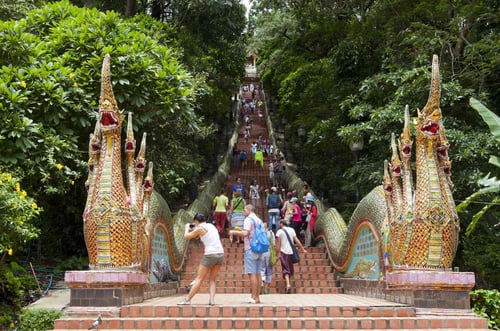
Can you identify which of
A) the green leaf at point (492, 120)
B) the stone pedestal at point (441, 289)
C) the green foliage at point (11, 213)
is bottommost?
the stone pedestal at point (441, 289)

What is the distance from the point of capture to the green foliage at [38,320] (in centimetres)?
946

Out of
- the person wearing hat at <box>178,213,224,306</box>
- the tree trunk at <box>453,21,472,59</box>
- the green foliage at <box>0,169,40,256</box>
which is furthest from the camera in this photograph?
the tree trunk at <box>453,21,472,59</box>

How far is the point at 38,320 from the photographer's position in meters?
9.48

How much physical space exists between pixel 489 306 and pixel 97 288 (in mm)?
5737

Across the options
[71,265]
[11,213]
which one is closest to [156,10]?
[71,265]

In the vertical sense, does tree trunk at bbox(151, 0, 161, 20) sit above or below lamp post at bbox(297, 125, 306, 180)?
above

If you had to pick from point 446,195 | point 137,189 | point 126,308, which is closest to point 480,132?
point 446,195

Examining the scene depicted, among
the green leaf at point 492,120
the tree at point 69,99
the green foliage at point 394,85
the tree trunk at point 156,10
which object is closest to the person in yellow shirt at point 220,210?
the tree at point 69,99

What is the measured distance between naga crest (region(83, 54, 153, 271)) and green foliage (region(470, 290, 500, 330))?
198 inches

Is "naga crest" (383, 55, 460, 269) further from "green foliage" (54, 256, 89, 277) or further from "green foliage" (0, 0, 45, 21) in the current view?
"green foliage" (0, 0, 45, 21)

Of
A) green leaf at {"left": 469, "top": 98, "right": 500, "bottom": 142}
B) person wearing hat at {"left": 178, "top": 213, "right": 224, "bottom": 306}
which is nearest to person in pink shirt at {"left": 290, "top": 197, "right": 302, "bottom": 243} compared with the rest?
person wearing hat at {"left": 178, "top": 213, "right": 224, "bottom": 306}

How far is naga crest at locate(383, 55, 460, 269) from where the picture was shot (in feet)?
30.0

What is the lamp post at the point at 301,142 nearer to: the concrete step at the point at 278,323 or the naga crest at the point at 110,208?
the naga crest at the point at 110,208

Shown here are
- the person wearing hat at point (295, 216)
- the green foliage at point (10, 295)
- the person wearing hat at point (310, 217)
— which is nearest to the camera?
the green foliage at point (10, 295)
